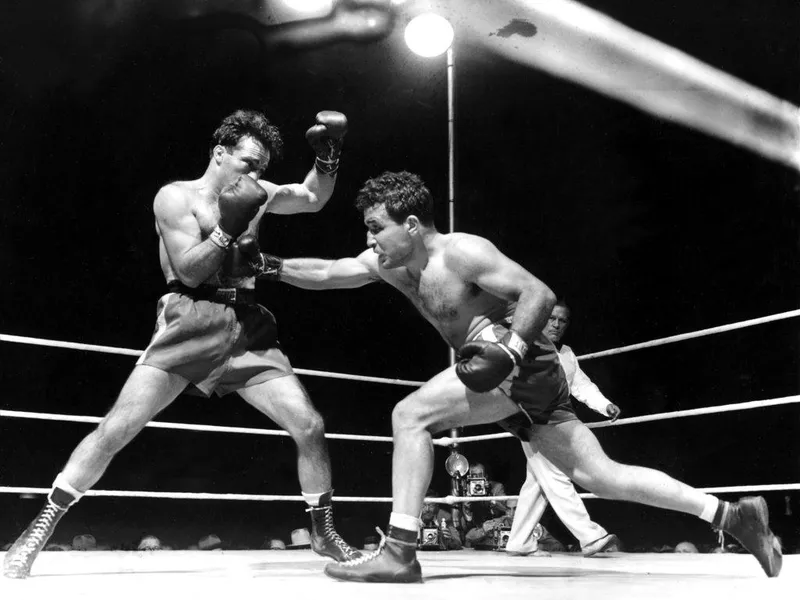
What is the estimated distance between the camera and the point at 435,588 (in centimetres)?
184

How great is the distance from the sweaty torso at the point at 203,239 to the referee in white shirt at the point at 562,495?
1373 mm

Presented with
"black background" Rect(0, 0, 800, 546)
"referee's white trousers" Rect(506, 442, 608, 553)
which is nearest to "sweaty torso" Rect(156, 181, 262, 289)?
"referee's white trousers" Rect(506, 442, 608, 553)

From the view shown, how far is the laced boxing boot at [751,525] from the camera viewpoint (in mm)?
2121

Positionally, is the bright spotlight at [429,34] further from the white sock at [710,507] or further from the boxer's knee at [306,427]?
the white sock at [710,507]

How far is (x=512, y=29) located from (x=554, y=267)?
4.75 feet

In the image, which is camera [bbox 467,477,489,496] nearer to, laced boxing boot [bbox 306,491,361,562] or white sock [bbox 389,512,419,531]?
laced boxing boot [bbox 306,491,361,562]

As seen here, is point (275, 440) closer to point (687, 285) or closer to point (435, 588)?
point (687, 285)

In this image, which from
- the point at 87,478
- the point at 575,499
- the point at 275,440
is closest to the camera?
the point at 87,478

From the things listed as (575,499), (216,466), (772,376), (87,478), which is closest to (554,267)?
(772,376)

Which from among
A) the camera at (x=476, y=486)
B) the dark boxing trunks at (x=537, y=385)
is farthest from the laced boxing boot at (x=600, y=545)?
the dark boxing trunks at (x=537, y=385)

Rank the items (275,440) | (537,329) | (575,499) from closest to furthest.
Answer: (537,329) < (575,499) < (275,440)

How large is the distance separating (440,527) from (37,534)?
2.30 m

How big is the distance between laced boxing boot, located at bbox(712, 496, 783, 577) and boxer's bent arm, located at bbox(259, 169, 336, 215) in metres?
1.46

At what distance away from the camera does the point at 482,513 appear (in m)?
4.36
